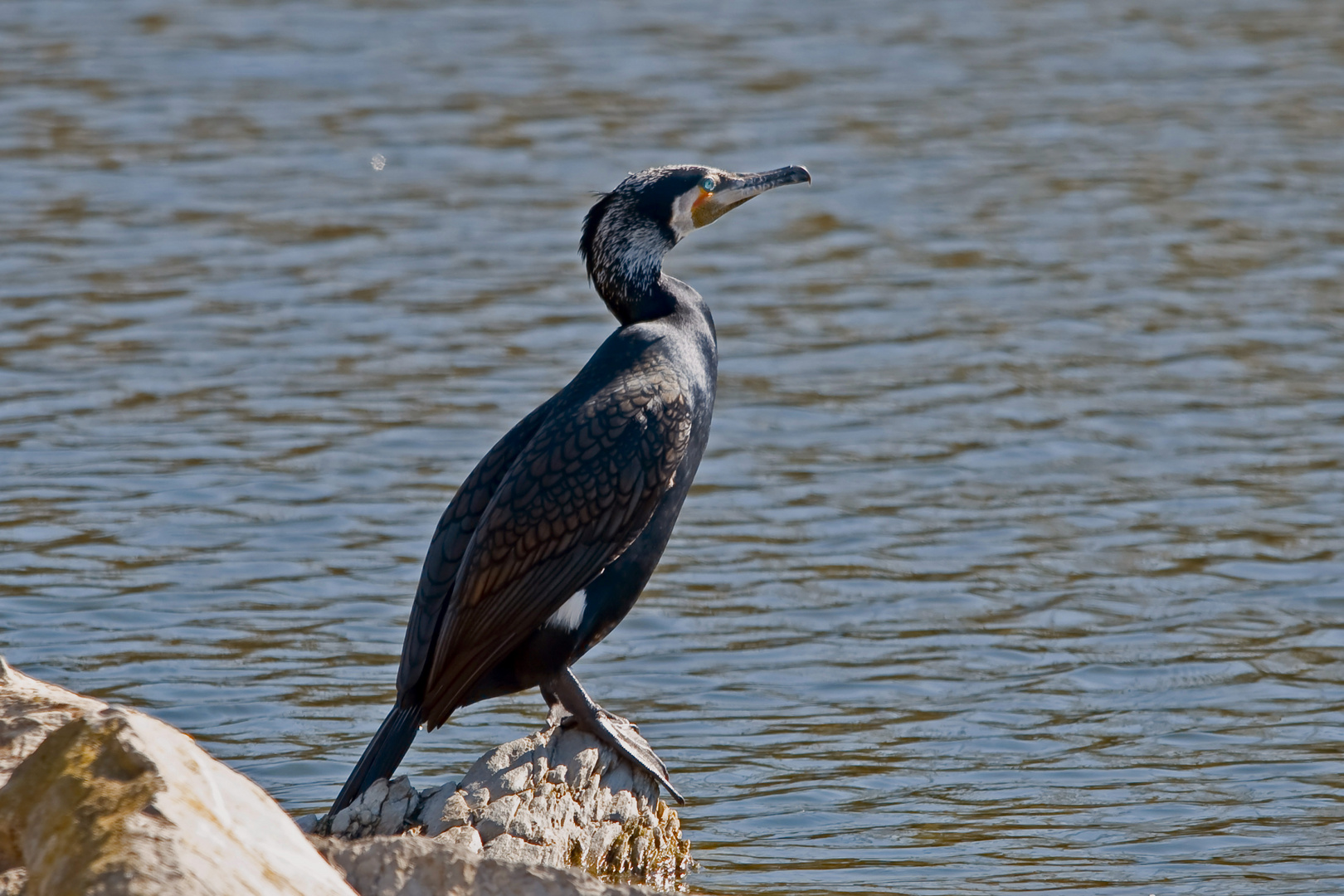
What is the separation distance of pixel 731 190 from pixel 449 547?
141 cm

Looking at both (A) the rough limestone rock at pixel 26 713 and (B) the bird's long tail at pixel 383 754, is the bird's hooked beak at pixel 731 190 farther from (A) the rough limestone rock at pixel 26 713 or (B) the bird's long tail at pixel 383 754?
(A) the rough limestone rock at pixel 26 713

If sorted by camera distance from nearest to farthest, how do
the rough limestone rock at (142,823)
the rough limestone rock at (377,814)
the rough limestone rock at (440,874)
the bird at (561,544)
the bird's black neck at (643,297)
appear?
the rough limestone rock at (142,823)
the rough limestone rock at (440,874)
the rough limestone rock at (377,814)
the bird at (561,544)
the bird's black neck at (643,297)

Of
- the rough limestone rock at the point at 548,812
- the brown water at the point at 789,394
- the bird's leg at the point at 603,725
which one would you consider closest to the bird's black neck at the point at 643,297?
the bird's leg at the point at 603,725

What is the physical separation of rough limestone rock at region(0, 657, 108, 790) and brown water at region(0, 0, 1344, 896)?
5.30 ft

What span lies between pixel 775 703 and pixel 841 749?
0.39 metres

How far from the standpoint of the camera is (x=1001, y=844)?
5.57 m

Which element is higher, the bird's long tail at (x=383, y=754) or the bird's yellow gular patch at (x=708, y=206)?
the bird's yellow gular patch at (x=708, y=206)

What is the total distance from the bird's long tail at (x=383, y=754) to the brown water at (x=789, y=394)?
2.90 feet

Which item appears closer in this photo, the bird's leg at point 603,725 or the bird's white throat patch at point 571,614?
the bird's leg at point 603,725

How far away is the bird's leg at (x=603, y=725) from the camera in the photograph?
5105mm

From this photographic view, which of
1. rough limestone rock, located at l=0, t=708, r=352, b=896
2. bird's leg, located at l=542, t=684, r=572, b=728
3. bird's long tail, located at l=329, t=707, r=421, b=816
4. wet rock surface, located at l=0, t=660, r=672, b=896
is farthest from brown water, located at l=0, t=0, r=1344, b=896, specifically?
rough limestone rock, located at l=0, t=708, r=352, b=896

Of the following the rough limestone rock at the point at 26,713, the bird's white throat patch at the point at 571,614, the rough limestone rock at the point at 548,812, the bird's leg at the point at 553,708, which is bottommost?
the rough limestone rock at the point at 548,812

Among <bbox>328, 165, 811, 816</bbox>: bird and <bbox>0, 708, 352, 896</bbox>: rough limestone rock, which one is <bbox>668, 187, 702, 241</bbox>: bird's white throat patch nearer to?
<bbox>328, 165, 811, 816</bbox>: bird

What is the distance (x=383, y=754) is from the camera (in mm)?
5020
